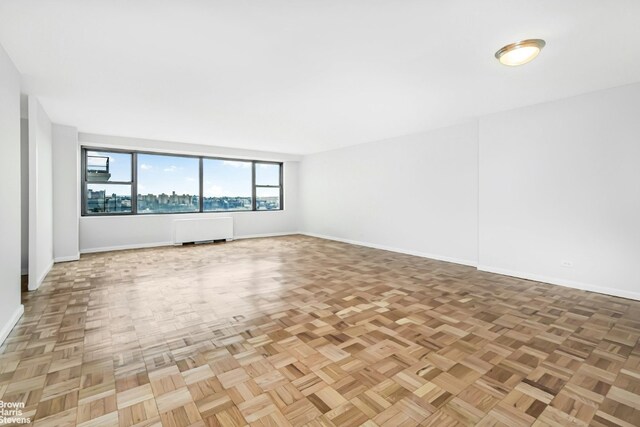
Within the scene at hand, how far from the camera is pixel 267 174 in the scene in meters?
8.45

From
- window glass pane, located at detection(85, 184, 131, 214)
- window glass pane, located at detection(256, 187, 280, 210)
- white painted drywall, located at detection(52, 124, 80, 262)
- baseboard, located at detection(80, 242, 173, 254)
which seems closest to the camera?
white painted drywall, located at detection(52, 124, 80, 262)

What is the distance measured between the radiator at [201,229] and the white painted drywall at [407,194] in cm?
239

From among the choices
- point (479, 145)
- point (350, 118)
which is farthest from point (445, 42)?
point (479, 145)

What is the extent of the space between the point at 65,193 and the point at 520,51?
6.59 meters

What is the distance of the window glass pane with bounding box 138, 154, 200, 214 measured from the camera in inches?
260

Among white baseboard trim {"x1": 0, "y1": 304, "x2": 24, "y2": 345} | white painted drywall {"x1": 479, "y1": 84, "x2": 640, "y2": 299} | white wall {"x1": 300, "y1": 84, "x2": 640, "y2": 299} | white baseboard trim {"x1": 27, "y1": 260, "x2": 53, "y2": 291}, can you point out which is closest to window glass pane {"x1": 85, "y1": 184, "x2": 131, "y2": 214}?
white baseboard trim {"x1": 27, "y1": 260, "x2": 53, "y2": 291}

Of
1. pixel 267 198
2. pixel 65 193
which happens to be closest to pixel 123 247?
pixel 65 193

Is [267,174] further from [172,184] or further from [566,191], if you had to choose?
[566,191]

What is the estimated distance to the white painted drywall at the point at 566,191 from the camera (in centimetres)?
→ 328

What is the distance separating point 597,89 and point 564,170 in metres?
0.94

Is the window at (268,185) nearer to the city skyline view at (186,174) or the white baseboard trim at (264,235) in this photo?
the city skyline view at (186,174)

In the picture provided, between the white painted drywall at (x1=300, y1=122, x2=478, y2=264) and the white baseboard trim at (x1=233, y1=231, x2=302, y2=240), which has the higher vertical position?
the white painted drywall at (x1=300, y1=122, x2=478, y2=264)

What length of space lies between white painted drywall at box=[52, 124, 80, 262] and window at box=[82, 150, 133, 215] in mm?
885

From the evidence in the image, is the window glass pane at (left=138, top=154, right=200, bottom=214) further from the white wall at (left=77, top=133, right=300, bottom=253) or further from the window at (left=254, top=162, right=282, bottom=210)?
the window at (left=254, top=162, right=282, bottom=210)
